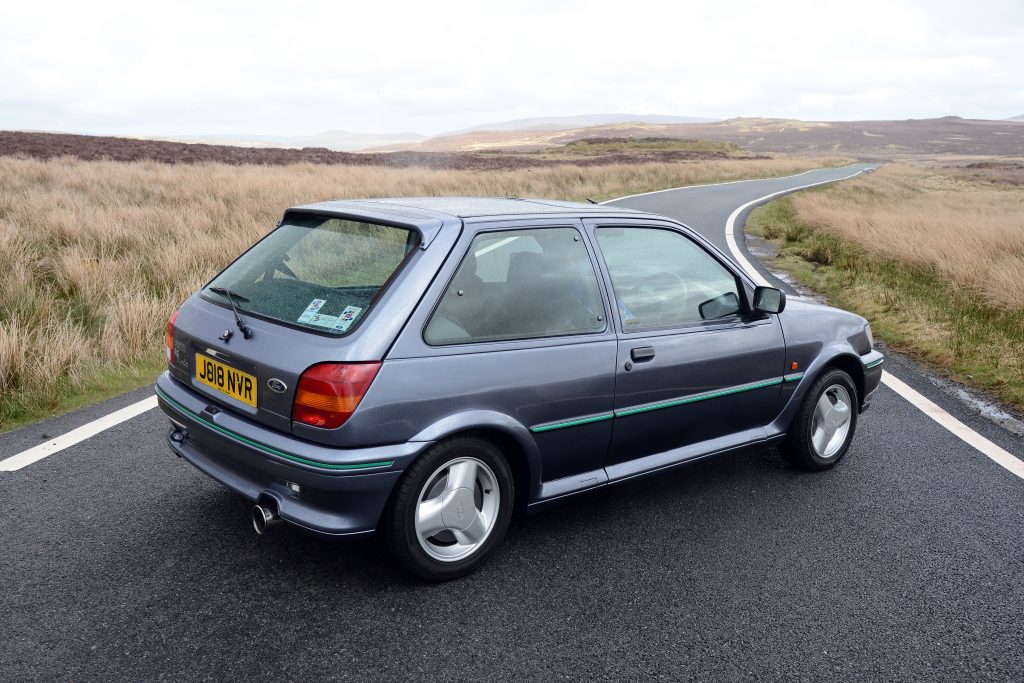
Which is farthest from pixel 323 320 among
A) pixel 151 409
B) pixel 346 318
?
pixel 151 409


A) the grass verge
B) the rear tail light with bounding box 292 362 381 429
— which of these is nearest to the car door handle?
the rear tail light with bounding box 292 362 381 429

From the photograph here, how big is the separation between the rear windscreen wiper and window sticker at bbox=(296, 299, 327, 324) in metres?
0.23

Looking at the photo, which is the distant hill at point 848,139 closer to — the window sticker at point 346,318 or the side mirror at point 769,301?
the side mirror at point 769,301

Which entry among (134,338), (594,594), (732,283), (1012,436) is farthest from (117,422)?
(1012,436)

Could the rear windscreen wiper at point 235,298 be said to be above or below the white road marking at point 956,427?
above

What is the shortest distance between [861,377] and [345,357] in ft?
11.0

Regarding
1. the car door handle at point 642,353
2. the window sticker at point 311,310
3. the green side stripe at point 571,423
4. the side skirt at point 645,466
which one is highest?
the window sticker at point 311,310

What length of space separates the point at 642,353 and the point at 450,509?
118 cm

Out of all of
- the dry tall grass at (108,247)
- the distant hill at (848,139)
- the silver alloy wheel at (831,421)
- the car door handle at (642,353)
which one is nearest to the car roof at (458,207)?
the car door handle at (642,353)

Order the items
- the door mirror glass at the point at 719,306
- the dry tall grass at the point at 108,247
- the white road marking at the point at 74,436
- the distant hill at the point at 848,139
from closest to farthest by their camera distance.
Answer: the door mirror glass at the point at 719,306, the white road marking at the point at 74,436, the dry tall grass at the point at 108,247, the distant hill at the point at 848,139

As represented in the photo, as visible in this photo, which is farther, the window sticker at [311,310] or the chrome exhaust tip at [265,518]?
the window sticker at [311,310]

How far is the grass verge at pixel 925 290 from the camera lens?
7.50 metres

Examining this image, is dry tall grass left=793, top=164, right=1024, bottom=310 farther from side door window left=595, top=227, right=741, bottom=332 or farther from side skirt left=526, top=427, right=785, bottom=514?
side door window left=595, top=227, right=741, bottom=332

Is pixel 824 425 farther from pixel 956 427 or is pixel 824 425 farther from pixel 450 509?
pixel 450 509
